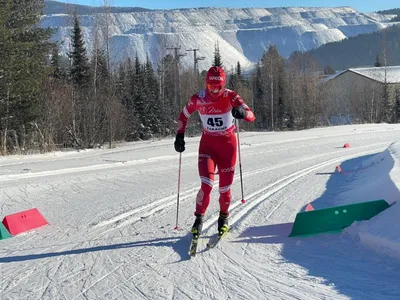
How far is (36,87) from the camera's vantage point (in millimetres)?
23234

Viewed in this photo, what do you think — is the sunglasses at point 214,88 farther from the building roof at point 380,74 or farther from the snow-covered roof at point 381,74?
the snow-covered roof at point 381,74

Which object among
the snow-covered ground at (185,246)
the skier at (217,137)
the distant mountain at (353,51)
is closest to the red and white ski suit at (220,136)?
the skier at (217,137)

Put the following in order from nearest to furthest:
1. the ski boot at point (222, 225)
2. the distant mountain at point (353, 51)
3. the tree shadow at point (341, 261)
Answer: the tree shadow at point (341, 261) → the ski boot at point (222, 225) → the distant mountain at point (353, 51)

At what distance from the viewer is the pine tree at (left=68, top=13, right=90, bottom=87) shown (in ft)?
126

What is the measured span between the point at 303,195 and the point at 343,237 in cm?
353

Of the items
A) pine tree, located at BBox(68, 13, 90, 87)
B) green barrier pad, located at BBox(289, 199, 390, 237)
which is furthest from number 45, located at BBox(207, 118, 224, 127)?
pine tree, located at BBox(68, 13, 90, 87)

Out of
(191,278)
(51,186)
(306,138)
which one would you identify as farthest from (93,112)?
(191,278)

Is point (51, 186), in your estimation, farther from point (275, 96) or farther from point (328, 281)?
point (275, 96)

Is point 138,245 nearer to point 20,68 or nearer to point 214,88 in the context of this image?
point 214,88

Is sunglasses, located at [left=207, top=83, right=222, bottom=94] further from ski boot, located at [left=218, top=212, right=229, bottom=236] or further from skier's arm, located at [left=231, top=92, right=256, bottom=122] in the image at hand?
ski boot, located at [left=218, top=212, right=229, bottom=236]

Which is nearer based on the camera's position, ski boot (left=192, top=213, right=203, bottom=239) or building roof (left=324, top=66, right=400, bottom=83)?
ski boot (left=192, top=213, right=203, bottom=239)

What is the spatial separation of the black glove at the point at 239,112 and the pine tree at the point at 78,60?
33.8m

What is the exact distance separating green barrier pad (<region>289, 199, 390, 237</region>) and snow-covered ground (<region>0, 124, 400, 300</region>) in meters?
0.17

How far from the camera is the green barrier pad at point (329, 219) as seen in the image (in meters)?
5.70
